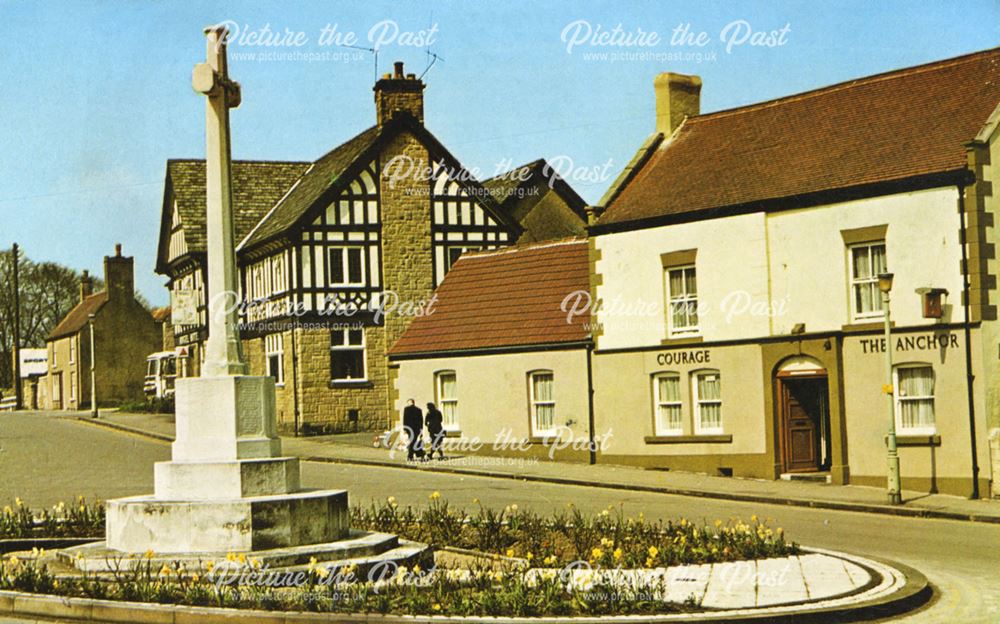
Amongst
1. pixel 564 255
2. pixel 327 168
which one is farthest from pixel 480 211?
pixel 564 255

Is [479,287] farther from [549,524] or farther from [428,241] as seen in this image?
[549,524]

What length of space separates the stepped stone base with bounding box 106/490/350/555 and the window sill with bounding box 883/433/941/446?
49.2 feet

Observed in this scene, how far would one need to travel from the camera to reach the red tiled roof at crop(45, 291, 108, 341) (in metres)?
76.6

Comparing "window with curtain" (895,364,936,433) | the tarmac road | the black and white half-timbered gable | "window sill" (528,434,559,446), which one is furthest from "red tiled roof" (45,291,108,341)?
"window with curtain" (895,364,936,433)

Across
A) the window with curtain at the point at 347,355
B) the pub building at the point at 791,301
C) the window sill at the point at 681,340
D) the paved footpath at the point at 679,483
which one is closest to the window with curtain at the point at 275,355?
the window with curtain at the point at 347,355

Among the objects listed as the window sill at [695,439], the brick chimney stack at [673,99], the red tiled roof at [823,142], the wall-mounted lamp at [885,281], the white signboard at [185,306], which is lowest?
the window sill at [695,439]

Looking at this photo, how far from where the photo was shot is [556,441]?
33281mm

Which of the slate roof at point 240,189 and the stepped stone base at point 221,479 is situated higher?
the slate roof at point 240,189

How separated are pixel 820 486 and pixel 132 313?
5699 centimetres

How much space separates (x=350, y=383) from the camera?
4334 cm

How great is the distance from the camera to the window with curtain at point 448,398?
36000 mm

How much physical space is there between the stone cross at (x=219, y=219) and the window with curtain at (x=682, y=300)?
16678 millimetres

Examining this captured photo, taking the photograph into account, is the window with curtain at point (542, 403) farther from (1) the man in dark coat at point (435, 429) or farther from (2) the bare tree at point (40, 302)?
(2) the bare tree at point (40, 302)

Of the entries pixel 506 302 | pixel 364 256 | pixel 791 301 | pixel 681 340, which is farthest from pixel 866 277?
pixel 364 256
